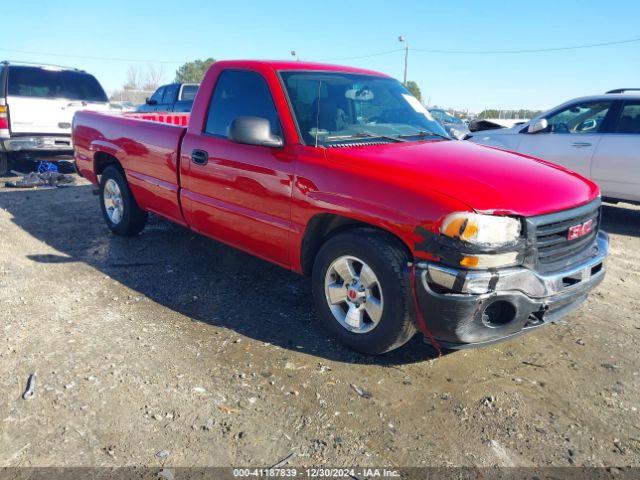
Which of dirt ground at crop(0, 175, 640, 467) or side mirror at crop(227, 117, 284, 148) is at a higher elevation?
side mirror at crop(227, 117, 284, 148)

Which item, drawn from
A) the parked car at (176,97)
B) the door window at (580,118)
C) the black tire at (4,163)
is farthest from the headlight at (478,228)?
the parked car at (176,97)

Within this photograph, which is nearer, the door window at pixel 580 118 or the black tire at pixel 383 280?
the black tire at pixel 383 280

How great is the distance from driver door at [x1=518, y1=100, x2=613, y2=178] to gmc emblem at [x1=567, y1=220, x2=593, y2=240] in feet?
13.3

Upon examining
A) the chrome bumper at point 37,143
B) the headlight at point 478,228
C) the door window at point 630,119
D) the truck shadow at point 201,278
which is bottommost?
the truck shadow at point 201,278

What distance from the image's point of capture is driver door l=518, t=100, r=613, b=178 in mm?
6957

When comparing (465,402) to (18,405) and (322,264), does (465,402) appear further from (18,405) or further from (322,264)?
(18,405)

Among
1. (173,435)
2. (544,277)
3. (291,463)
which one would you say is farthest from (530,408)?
(173,435)

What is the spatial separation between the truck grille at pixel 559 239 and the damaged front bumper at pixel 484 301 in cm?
10

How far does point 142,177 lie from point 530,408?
13.3 ft

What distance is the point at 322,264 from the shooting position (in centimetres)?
351

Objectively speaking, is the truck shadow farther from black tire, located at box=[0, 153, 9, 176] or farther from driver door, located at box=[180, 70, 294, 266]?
black tire, located at box=[0, 153, 9, 176]

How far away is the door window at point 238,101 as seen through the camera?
3.94 meters

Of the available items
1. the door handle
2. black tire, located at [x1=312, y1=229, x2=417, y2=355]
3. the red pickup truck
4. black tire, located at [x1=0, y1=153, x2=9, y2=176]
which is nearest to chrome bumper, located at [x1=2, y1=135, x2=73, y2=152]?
black tire, located at [x1=0, y1=153, x2=9, y2=176]

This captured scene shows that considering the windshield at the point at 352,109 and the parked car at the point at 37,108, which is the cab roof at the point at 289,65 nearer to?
the windshield at the point at 352,109
